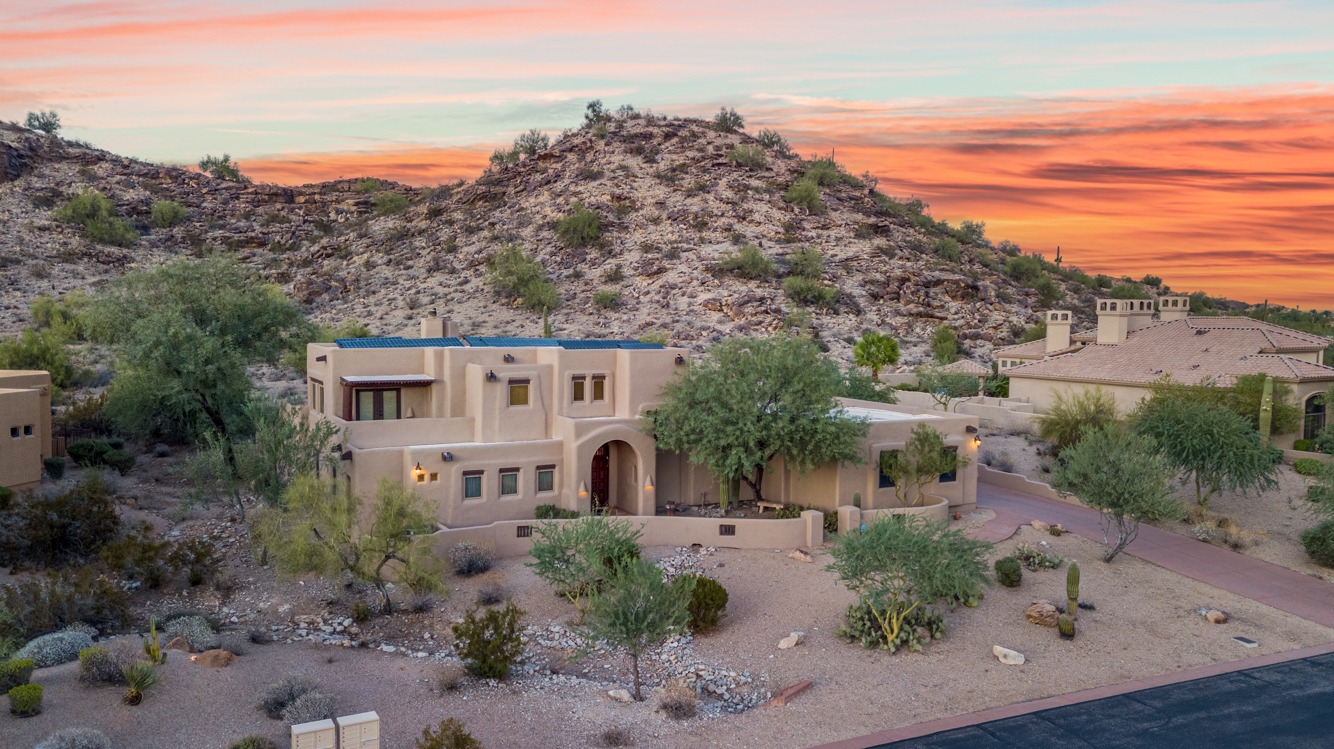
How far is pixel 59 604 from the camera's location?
19953 millimetres

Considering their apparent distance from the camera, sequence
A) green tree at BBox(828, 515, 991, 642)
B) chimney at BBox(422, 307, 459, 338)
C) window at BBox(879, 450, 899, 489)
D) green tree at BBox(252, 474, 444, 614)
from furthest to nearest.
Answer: chimney at BBox(422, 307, 459, 338) → window at BBox(879, 450, 899, 489) → green tree at BBox(252, 474, 444, 614) → green tree at BBox(828, 515, 991, 642)

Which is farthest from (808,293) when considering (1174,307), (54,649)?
(54,649)

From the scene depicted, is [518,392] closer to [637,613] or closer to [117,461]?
[637,613]

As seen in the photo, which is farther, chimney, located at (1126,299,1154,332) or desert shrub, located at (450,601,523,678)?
chimney, located at (1126,299,1154,332)

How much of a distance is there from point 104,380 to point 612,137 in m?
53.5

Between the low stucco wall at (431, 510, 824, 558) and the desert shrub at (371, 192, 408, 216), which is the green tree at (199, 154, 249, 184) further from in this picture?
the low stucco wall at (431, 510, 824, 558)

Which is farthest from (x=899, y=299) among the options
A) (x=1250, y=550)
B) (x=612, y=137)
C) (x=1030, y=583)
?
(x=1030, y=583)

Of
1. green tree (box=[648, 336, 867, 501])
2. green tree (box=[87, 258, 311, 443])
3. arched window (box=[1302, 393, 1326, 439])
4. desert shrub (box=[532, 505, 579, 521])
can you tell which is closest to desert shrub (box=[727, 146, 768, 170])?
green tree (box=[87, 258, 311, 443])

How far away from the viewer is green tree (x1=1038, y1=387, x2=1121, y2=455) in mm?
40188

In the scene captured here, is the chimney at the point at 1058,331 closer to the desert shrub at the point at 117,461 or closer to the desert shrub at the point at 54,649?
the desert shrub at the point at 117,461

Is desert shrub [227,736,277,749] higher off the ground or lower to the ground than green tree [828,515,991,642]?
lower

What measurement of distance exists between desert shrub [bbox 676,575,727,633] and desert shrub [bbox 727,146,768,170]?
224 feet

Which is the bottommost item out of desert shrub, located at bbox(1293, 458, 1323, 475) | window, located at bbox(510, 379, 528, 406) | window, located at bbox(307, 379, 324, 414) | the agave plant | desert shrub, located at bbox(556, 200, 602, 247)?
the agave plant

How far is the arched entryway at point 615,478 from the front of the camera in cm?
2962
